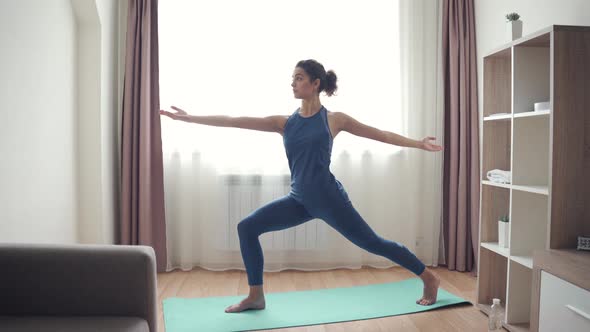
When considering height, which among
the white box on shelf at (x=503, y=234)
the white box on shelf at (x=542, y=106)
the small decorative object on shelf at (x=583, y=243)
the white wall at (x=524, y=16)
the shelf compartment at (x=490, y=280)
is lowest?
the shelf compartment at (x=490, y=280)

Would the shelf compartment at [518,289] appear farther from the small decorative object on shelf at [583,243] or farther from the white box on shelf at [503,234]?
the small decorative object on shelf at [583,243]

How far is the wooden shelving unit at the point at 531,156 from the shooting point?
217cm

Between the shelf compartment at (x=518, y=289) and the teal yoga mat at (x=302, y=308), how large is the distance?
15.5 inches

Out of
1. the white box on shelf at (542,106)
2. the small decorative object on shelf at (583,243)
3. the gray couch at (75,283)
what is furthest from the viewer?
the white box on shelf at (542,106)

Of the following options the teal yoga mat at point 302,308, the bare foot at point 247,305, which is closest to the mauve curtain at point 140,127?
the teal yoga mat at point 302,308

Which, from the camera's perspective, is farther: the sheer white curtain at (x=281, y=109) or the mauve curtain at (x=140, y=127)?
the sheer white curtain at (x=281, y=109)

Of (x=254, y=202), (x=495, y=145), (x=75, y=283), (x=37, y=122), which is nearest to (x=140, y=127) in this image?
(x=37, y=122)

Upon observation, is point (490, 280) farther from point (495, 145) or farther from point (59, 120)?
point (59, 120)

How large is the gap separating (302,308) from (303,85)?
1.31m

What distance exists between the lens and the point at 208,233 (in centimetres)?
373

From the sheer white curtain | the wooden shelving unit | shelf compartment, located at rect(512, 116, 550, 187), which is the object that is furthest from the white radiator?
shelf compartment, located at rect(512, 116, 550, 187)

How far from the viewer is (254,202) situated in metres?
3.71

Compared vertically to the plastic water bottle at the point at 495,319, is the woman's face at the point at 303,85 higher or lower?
higher

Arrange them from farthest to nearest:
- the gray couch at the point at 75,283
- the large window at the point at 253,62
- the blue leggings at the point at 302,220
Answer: the large window at the point at 253,62 → the blue leggings at the point at 302,220 → the gray couch at the point at 75,283
